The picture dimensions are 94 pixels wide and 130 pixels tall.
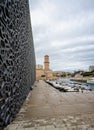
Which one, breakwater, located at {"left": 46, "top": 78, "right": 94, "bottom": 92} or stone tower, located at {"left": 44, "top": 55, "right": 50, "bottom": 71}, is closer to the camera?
breakwater, located at {"left": 46, "top": 78, "right": 94, "bottom": 92}

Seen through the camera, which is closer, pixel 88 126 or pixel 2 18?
pixel 2 18

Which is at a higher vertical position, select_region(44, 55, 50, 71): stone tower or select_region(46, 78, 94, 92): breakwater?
select_region(44, 55, 50, 71): stone tower

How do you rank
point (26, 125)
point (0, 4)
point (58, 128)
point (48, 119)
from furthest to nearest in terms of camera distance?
point (48, 119)
point (26, 125)
point (58, 128)
point (0, 4)

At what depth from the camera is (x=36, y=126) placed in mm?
3793

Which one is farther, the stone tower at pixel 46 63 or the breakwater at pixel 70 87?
the stone tower at pixel 46 63

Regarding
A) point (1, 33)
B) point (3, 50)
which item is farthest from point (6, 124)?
point (1, 33)

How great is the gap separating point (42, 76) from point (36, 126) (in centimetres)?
5056

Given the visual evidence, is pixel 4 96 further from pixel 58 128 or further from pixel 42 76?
pixel 42 76

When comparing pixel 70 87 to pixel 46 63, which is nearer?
pixel 70 87

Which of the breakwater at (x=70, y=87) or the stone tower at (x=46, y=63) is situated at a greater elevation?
the stone tower at (x=46, y=63)

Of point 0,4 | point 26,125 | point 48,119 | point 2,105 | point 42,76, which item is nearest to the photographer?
point 0,4

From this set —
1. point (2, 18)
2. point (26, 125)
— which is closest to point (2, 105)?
point (26, 125)

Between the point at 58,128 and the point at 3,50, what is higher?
the point at 3,50

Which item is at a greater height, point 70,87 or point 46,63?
point 46,63
